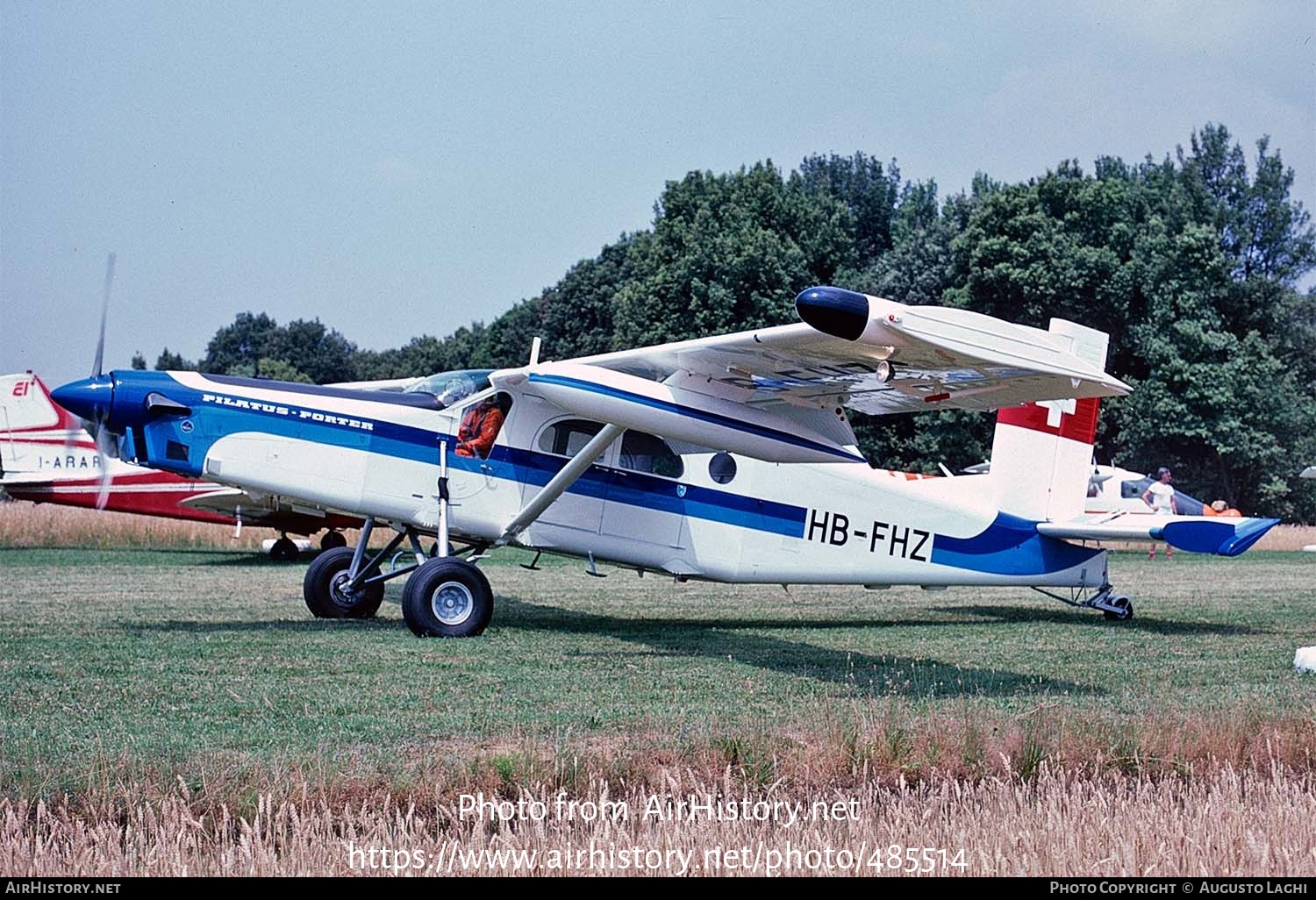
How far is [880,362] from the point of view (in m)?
8.48

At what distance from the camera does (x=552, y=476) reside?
11.9 metres

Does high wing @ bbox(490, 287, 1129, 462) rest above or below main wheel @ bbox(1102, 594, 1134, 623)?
above

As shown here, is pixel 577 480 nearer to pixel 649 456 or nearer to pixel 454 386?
pixel 649 456

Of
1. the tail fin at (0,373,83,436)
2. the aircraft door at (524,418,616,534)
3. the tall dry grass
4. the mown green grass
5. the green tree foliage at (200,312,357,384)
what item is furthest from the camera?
the green tree foliage at (200,312,357,384)

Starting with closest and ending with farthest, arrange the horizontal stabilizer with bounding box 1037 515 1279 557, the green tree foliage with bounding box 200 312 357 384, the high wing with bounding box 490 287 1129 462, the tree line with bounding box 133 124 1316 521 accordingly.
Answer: the high wing with bounding box 490 287 1129 462
the horizontal stabilizer with bounding box 1037 515 1279 557
the tree line with bounding box 133 124 1316 521
the green tree foliage with bounding box 200 312 357 384

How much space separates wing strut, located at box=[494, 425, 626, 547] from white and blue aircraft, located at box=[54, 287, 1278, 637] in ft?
0.07

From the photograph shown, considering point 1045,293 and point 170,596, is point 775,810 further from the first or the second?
point 1045,293

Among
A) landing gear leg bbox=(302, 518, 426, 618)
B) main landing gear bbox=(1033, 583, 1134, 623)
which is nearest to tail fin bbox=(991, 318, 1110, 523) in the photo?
main landing gear bbox=(1033, 583, 1134, 623)

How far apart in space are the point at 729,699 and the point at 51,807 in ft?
→ 13.2

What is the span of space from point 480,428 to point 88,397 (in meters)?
3.21

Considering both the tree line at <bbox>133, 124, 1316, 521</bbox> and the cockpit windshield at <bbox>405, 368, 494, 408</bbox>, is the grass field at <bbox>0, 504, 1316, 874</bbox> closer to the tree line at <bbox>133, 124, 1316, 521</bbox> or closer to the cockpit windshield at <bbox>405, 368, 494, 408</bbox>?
the cockpit windshield at <bbox>405, 368, 494, 408</bbox>

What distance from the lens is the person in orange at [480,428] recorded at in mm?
11828

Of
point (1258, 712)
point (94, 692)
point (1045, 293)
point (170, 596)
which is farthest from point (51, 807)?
point (1045, 293)

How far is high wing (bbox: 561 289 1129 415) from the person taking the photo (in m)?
7.05
